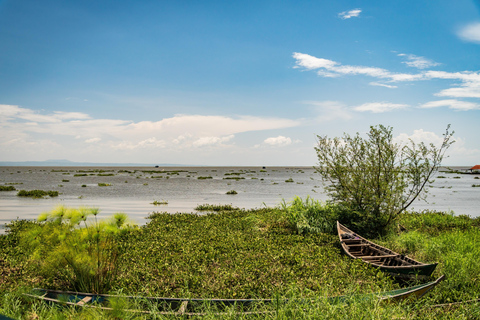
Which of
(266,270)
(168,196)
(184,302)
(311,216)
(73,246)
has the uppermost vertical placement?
(73,246)

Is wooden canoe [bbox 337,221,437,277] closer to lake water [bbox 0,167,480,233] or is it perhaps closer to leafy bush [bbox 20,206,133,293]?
lake water [bbox 0,167,480,233]

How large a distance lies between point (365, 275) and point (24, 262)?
29.5 feet

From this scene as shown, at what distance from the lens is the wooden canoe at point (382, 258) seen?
711 cm

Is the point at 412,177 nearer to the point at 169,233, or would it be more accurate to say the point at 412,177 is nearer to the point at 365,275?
the point at 365,275

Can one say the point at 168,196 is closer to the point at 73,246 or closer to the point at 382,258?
the point at 382,258

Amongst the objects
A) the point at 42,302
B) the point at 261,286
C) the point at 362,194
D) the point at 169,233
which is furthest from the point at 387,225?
the point at 42,302

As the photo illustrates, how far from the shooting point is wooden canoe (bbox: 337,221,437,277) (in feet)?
23.3

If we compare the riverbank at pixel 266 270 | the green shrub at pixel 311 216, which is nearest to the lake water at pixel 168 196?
the green shrub at pixel 311 216

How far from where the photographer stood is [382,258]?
906 cm

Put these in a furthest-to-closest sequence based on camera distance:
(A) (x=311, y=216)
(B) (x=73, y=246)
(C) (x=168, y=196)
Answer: (C) (x=168, y=196) → (A) (x=311, y=216) → (B) (x=73, y=246)

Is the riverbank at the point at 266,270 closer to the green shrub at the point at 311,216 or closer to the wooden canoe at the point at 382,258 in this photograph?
the wooden canoe at the point at 382,258

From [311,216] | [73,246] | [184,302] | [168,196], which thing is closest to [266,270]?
[184,302]

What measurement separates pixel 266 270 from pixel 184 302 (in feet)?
9.68

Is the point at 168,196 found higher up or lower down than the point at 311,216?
lower down
